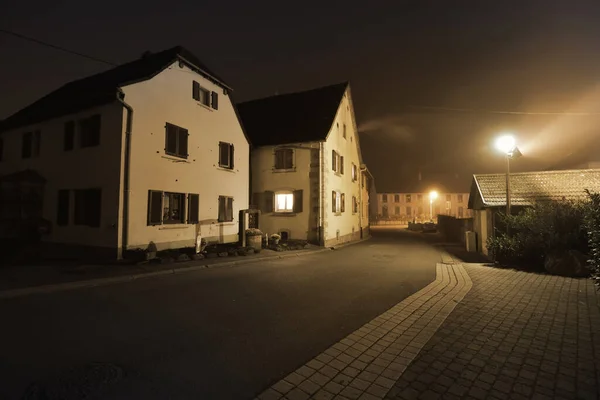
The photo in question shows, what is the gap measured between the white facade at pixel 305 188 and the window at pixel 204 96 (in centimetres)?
506

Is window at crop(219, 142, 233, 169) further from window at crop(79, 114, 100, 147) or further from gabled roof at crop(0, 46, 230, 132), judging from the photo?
window at crop(79, 114, 100, 147)

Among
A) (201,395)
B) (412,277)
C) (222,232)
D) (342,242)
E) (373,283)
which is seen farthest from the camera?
(342,242)

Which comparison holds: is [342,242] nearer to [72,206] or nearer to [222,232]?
[222,232]

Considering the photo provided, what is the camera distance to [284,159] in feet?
67.8

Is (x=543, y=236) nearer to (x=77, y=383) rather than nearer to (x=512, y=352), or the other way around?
(x=512, y=352)

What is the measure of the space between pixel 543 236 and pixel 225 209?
1534cm

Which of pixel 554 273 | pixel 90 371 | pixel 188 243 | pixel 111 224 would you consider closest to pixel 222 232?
pixel 188 243

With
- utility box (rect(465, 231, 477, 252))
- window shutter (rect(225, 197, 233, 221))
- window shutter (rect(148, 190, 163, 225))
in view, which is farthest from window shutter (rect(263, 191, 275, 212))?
utility box (rect(465, 231, 477, 252))

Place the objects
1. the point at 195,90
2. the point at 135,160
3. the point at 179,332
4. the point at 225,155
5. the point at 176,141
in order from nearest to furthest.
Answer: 1. the point at 179,332
2. the point at 135,160
3. the point at 176,141
4. the point at 195,90
5. the point at 225,155

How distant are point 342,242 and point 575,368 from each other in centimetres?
1845

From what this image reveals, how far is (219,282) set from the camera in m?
9.25

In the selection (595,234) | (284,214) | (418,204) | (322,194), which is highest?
(418,204)

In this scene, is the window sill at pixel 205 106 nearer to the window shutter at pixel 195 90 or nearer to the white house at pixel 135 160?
the white house at pixel 135 160

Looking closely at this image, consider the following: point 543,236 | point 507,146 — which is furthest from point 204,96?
point 543,236
